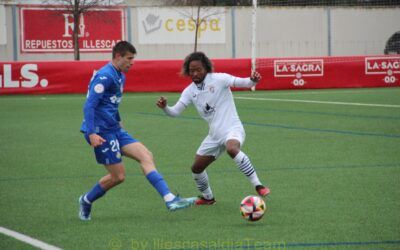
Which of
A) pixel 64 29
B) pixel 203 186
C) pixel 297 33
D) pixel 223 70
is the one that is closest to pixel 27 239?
pixel 203 186

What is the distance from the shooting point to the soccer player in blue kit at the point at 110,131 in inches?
307

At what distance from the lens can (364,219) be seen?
7.69 m

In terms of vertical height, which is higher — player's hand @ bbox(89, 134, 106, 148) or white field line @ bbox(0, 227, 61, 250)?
player's hand @ bbox(89, 134, 106, 148)

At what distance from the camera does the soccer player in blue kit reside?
7.80 m

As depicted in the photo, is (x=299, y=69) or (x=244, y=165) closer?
(x=244, y=165)

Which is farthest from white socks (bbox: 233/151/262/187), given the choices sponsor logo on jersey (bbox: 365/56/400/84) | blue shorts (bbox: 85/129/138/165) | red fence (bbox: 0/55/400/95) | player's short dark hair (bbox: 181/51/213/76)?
sponsor logo on jersey (bbox: 365/56/400/84)

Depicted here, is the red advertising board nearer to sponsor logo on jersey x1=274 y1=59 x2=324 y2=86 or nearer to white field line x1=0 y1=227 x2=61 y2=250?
sponsor logo on jersey x1=274 y1=59 x2=324 y2=86

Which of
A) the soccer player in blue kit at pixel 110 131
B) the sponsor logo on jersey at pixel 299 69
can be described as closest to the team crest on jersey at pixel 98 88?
the soccer player in blue kit at pixel 110 131

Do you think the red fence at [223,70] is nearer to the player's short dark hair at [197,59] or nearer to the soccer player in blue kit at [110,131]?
the player's short dark hair at [197,59]

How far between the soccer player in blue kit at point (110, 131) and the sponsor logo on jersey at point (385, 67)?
84.6ft

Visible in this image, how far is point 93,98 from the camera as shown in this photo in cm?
780

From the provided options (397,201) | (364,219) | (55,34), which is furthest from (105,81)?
(55,34)

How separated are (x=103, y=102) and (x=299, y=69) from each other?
24769 millimetres

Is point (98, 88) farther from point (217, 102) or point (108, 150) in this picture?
point (217, 102)
